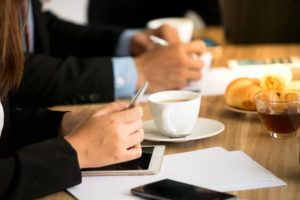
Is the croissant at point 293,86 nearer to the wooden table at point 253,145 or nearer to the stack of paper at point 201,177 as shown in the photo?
the wooden table at point 253,145

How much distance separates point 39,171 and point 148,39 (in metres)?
1.05

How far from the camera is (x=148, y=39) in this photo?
1.70m

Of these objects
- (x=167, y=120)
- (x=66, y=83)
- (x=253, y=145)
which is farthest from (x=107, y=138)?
(x=66, y=83)

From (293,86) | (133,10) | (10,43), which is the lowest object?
(133,10)

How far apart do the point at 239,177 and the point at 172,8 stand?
2460 mm

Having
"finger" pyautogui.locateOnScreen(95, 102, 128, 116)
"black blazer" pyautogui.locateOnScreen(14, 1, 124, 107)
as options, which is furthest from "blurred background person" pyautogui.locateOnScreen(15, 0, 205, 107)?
"finger" pyautogui.locateOnScreen(95, 102, 128, 116)

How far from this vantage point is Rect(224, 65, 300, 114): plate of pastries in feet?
3.35

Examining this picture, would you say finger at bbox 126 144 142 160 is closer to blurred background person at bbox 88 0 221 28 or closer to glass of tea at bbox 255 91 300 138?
glass of tea at bbox 255 91 300 138

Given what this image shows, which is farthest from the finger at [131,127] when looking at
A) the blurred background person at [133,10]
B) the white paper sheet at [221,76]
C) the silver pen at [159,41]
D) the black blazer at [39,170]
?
the blurred background person at [133,10]

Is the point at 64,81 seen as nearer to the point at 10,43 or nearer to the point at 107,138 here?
the point at 10,43

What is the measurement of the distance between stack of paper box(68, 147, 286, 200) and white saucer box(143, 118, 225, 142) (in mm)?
65

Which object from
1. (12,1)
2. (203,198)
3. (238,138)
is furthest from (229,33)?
(203,198)

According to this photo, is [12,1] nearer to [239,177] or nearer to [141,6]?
[239,177]

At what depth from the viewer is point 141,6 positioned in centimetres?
308
